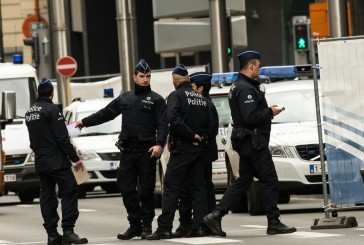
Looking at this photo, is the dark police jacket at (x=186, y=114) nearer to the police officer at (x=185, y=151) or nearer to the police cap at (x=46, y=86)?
the police officer at (x=185, y=151)

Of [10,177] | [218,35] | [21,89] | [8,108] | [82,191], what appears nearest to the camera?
[8,108]

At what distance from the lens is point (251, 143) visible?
16031 mm

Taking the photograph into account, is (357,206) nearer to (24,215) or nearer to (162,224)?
(162,224)

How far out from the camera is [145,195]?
Result: 16.6 m

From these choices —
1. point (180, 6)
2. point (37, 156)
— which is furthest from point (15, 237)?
Answer: point (180, 6)

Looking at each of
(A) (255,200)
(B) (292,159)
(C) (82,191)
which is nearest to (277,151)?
(B) (292,159)

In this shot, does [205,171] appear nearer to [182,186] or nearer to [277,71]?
[182,186]

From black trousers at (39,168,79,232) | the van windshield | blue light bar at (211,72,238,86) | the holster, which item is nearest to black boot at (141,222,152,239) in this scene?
black trousers at (39,168,79,232)

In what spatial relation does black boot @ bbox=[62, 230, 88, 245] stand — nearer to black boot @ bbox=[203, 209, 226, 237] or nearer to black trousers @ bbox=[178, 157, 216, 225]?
black trousers @ bbox=[178, 157, 216, 225]

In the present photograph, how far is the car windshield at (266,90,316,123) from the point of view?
2069 cm

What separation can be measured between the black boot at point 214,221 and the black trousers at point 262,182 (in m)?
0.06

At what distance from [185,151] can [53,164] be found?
1359mm

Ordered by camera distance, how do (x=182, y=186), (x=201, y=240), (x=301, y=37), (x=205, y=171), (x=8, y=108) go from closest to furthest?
(x=201, y=240)
(x=182, y=186)
(x=205, y=171)
(x=8, y=108)
(x=301, y=37)

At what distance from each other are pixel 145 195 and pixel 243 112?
Result: 145 cm
